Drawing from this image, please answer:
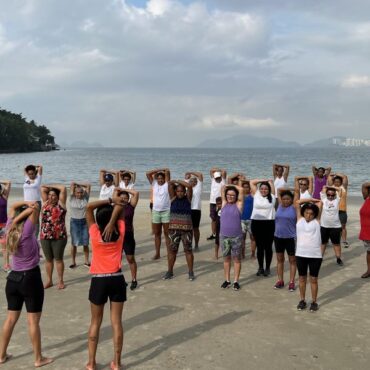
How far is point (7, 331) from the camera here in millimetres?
4922

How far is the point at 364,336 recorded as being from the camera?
579cm

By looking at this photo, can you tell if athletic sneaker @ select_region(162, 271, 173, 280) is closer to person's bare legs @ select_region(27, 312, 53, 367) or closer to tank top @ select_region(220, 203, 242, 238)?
tank top @ select_region(220, 203, 242, 238)

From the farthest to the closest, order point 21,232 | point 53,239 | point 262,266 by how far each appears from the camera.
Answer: point 262,266 < point 53,239 < point 21,232

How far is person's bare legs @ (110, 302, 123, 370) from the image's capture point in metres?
4.64

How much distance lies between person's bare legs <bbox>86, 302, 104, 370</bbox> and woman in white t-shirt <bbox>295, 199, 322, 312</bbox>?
136 inches

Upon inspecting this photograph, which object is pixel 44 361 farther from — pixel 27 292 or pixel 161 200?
pixel 161 200

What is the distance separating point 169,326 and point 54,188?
3.30 m

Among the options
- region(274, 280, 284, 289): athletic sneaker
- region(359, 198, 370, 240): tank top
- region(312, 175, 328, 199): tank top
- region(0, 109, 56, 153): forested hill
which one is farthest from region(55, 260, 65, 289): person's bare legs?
region(0, 109, 56, 153): forested hill

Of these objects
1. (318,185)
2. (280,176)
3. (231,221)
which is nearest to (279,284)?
(231,221)

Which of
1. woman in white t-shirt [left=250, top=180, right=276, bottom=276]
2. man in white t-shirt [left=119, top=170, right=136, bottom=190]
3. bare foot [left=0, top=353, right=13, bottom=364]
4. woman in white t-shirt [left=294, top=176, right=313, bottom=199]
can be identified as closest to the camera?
bare foot [left=0, top=353, right=13, bottom=364]

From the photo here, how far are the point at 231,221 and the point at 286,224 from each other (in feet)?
3.25

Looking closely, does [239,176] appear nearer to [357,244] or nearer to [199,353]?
[357,244]

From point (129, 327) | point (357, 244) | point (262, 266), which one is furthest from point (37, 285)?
point (357, 244)

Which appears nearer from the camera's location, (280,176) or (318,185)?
(280,176)
